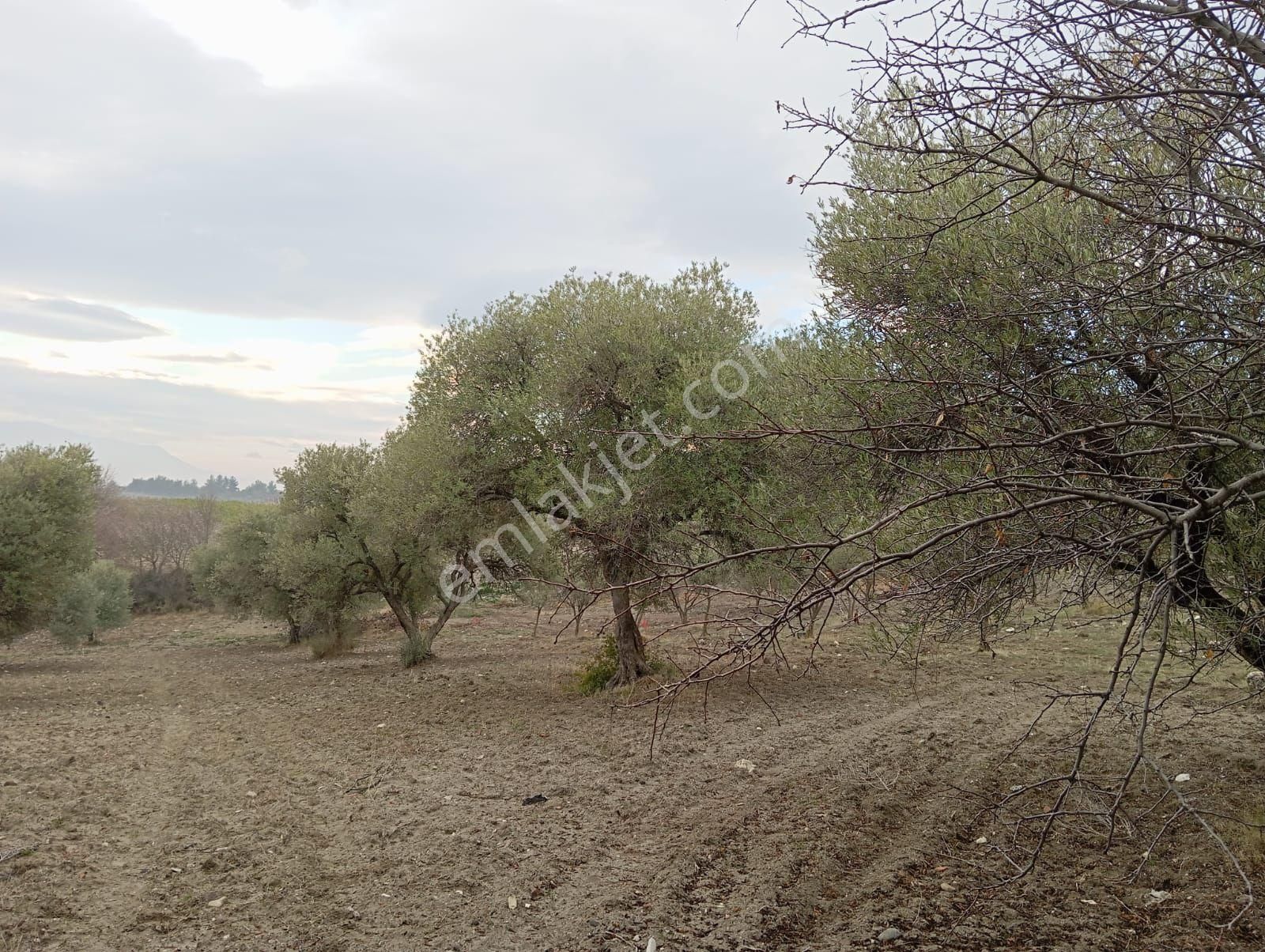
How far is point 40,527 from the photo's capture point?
19.7 metres

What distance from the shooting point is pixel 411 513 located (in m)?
14.0

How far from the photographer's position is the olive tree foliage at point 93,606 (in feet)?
95.8

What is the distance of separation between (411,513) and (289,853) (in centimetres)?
778

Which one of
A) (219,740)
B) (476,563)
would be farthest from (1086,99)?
(476,563)

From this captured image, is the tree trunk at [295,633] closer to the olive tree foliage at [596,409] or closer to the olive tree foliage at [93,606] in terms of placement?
the olive tree foliage at [93,606]

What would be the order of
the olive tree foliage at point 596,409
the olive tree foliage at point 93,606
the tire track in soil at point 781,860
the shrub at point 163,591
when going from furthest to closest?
the shrub at point 163,591 → the olive tree foliage at point 93,606 → the olive tree foliage at point 596,409 → the tire track in soil at point 781,860

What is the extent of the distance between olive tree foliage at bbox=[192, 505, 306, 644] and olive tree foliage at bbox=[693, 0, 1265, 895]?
80.3 feet

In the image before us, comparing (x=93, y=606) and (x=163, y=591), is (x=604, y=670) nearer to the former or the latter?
(x=93, y=606)

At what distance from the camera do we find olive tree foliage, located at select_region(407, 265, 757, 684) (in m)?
11.9

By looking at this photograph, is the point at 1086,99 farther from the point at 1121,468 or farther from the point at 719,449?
the point at 719,449

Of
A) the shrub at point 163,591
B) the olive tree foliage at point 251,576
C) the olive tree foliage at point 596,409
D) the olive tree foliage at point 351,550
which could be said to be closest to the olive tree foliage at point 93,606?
the olive tree foliage at point 251,576

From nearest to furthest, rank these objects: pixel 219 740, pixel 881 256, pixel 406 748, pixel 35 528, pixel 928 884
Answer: pixel 928 884, pixel 881 256, pixel 406 748, pixel 219 740, pixel 35 528

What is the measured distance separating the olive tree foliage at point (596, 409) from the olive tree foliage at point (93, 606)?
779 inches

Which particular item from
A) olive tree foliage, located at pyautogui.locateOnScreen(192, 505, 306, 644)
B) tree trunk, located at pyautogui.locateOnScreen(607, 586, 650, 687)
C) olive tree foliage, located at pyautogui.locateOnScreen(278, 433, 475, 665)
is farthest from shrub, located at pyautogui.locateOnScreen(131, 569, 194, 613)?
tree trunk, located at pyautogui.locateOnScreen(607, 586, 650, 687)
